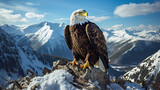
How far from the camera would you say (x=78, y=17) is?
236 inches

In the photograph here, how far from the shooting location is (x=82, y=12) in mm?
5723

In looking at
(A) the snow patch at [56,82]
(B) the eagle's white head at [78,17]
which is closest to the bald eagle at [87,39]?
(B) the eagle's white head at [78,17]

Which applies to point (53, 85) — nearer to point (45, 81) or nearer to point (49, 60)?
point (45, 81)

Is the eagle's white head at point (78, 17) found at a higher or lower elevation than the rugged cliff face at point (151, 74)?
higher

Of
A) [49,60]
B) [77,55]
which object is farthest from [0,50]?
[77,55]

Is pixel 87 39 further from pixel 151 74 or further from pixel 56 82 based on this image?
pixel 151 74

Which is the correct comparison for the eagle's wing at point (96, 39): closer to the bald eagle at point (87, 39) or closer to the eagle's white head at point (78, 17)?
the bald eagle at point (87, 39)

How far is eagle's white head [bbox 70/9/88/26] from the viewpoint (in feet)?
18.9

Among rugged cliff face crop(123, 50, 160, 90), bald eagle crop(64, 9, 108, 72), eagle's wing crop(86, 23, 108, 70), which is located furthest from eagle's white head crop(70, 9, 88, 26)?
rugged cliff face crop(123, 50, 160, 90)

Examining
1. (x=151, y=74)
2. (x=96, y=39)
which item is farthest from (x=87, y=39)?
(x=151, y=74)

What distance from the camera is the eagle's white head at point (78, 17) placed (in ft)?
18.9

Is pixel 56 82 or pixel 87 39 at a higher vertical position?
pixel 87 39

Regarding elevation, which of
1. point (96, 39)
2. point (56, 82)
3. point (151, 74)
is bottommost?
point (151, 74)

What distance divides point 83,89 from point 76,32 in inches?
124
